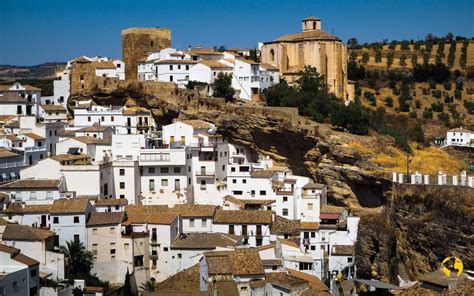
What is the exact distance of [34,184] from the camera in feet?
105

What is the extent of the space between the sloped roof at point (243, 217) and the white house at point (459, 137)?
73.7 ft

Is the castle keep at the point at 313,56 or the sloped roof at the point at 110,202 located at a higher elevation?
the castle keep at the point at 313,56

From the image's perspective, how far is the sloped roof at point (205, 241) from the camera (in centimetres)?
3047

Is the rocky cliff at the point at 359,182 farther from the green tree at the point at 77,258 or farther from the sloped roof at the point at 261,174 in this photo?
the green tree at the point at 77,258

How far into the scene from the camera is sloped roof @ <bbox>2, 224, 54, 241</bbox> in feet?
91.6

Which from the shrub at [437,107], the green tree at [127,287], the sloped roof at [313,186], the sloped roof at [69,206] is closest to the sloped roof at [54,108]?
the sloped roof at [69,206]

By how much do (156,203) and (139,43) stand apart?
55.8ft

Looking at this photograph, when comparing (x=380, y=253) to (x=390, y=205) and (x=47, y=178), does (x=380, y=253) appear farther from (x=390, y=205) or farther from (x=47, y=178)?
(x=47, y=178)

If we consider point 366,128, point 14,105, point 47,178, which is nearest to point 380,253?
point 366,128

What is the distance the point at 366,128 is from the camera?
40.3 m

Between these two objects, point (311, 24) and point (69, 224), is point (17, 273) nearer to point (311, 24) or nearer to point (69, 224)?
point (69, 224)

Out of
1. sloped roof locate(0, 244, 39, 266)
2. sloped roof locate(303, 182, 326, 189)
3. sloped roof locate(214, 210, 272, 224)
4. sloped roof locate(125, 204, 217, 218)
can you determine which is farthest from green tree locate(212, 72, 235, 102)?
sloped roof locate(0, 244, 39, 266)

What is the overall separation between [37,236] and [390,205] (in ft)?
52.5

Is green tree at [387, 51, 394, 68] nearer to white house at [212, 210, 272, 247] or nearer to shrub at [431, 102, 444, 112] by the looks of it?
shrub at [431, 102, 444, 112]
